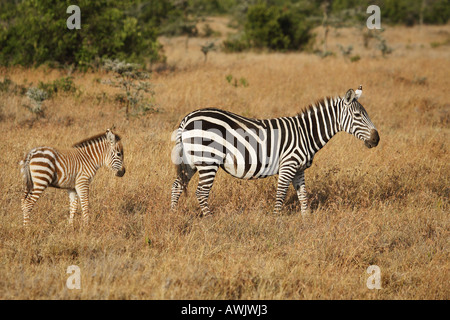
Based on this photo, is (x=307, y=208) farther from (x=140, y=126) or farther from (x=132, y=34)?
(x=132, y=34)

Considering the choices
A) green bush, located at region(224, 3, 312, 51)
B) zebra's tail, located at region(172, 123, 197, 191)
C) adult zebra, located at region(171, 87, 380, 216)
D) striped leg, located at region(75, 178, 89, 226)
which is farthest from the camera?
green bush, located at region(224, 3, 312, 51)

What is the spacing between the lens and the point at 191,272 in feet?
15.1

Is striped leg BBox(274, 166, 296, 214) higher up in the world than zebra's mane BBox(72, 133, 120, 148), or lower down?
lower down

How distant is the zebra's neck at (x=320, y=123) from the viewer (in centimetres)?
655

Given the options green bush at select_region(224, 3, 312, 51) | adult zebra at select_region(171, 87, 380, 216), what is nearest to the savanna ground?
adult zebra at select_region(171, 87, 380, 216)

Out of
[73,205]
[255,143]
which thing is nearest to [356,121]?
[255,143]

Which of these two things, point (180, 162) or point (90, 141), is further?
point (180, 162)

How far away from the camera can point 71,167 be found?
5555mm

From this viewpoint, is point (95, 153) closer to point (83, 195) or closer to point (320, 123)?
point (83, 195)

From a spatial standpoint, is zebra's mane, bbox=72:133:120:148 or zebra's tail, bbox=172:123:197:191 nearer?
zebra's mane, bbox=72:133:120:148

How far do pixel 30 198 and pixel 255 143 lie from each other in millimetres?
2967

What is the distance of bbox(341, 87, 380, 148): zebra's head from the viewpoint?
6.59 metres

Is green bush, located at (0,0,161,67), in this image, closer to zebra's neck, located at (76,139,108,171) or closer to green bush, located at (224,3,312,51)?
green bush, located at (224,3,312,51)

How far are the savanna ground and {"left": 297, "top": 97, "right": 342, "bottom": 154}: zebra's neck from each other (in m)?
0.88
